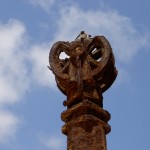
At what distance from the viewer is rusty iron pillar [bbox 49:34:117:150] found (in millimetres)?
5520

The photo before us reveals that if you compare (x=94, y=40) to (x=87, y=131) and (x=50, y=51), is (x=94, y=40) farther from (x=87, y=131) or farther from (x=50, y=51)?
(x=87, y=131)

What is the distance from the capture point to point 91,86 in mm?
5973

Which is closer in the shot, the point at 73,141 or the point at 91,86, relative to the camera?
the point at 73,141

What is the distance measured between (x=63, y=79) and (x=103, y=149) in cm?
131

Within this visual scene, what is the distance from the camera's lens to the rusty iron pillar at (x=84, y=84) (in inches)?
217

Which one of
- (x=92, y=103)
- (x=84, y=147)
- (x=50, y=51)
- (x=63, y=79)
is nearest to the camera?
(x=84, y=147)

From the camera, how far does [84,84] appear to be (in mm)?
5961

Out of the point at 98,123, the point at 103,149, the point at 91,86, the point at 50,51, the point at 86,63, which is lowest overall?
the point at 103,149

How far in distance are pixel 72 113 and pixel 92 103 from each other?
1.02 ft

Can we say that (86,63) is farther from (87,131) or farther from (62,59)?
(87,131)

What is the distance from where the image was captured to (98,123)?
222 inches

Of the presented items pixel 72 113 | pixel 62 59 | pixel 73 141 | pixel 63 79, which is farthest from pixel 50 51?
pixel 73 141

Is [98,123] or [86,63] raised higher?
[86,63]

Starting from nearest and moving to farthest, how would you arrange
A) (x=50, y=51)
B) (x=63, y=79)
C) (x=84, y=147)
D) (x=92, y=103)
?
(x=84, y=147) → (x=92, y=103) → (x=63, y=79) → (x=50, y=51)
